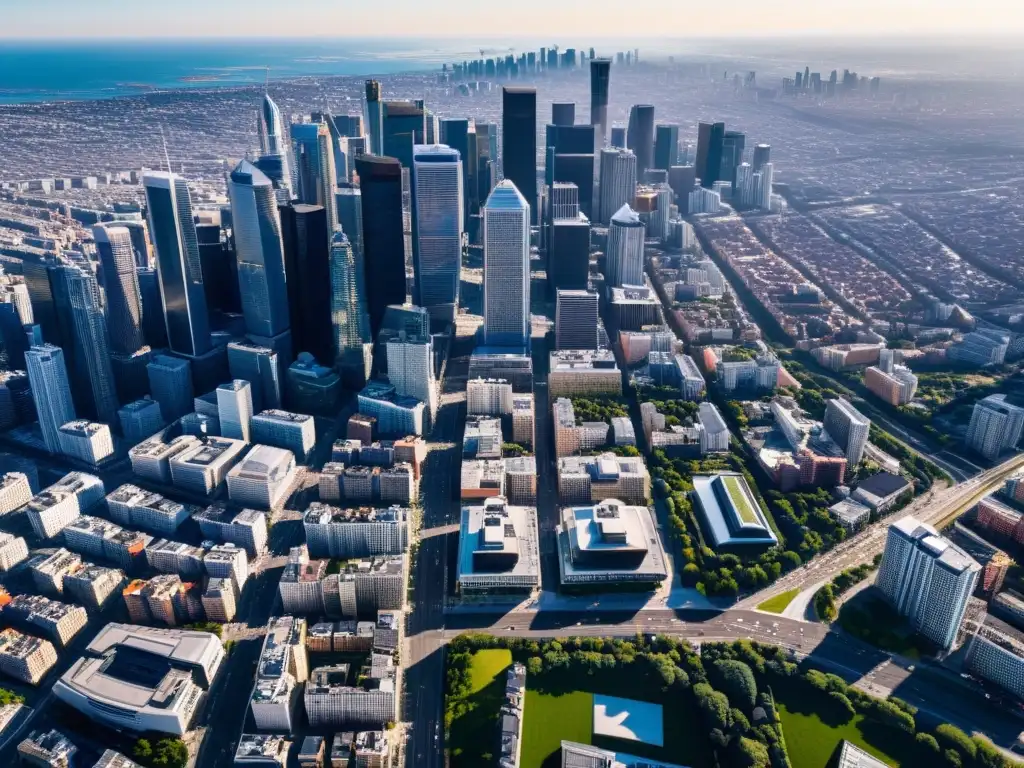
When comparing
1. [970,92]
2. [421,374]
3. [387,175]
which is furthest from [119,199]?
[970,92]

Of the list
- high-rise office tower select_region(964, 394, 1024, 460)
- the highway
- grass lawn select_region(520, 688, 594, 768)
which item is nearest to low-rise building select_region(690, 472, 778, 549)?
the highway

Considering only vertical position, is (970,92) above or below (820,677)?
above

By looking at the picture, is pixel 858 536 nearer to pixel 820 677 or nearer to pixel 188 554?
pixel 820 677

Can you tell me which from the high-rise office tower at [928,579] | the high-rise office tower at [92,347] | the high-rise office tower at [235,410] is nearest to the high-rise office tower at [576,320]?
the high-rise office tower at [235,410]

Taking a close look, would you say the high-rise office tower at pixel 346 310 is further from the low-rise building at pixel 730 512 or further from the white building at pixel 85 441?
the low-rise building at pixel 730 512

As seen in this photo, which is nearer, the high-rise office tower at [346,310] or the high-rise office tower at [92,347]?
the high-rise office tower at [92,347]
